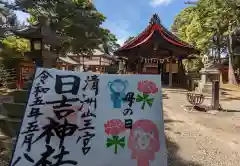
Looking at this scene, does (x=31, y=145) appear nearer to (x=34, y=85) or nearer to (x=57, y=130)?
(x=57, y=130)

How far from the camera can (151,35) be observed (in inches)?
701

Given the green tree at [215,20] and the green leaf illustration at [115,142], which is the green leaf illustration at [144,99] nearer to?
the green leaf illustration at [115,142]

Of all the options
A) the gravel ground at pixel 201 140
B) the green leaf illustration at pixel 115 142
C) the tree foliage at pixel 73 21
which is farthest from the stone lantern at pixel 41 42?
the tree foliage at pixel 73 21

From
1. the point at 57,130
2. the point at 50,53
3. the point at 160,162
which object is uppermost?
the point at 50,53

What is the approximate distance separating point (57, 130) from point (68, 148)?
230 millimetres

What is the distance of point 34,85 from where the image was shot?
286 cm

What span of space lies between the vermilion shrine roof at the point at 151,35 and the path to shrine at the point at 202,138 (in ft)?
27.4

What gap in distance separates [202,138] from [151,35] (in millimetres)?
12046

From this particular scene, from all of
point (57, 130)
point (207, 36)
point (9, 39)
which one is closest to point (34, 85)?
point (57, 130)

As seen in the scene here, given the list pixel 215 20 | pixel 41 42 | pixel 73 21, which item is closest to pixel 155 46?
pixel 215 20

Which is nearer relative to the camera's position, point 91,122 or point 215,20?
point 91,122

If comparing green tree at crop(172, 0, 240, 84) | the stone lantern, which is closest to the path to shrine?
the stone lantern

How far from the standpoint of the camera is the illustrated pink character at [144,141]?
3059 millimetres

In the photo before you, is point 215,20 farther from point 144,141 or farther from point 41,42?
point 144,141
